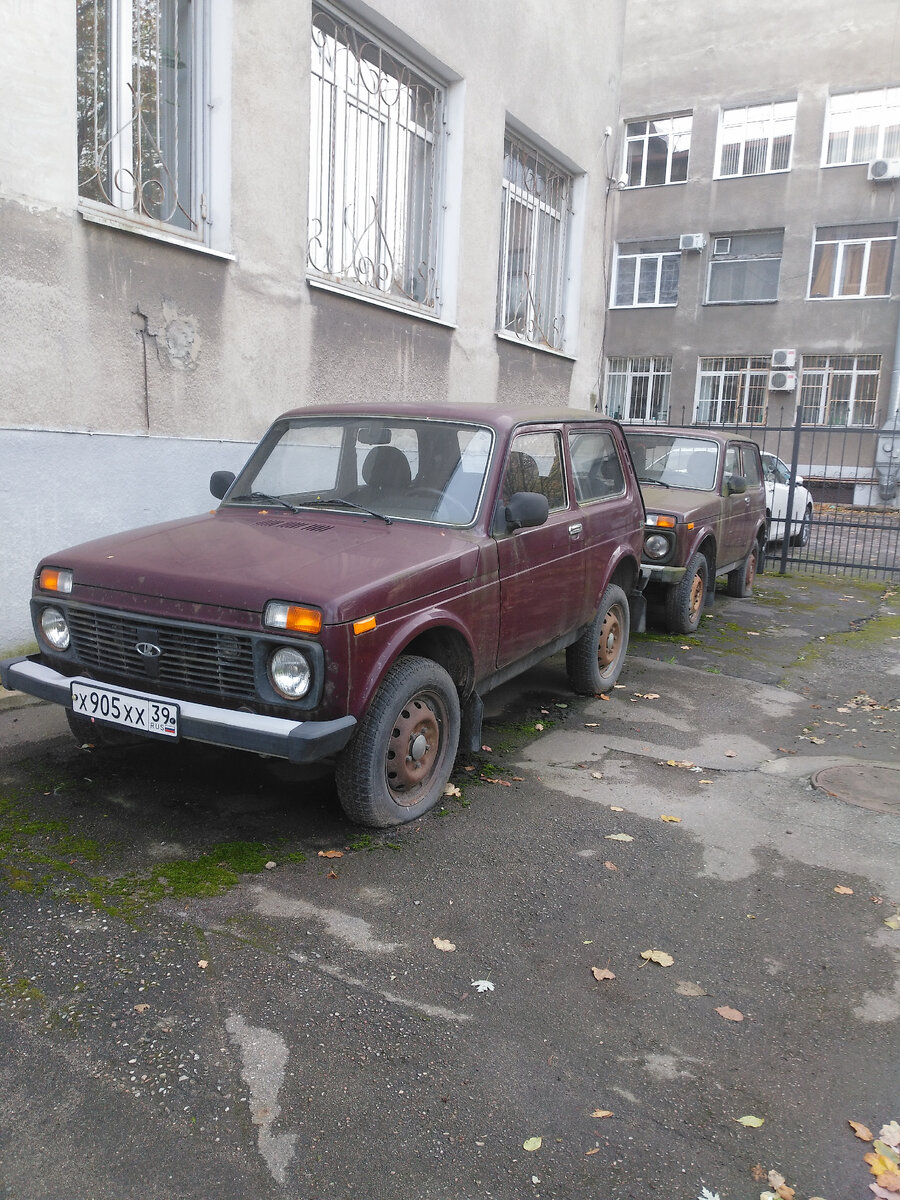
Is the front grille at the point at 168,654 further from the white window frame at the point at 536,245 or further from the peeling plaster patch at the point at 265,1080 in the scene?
the white window frame at the point at 536,245

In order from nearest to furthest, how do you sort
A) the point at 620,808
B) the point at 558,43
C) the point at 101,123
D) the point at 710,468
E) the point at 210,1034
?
the point at 210,1034, the point at 620,808, the point at 101,123, the point at 710,468, the point at 558,43

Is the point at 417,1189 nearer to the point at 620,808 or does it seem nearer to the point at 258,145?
the point at 620,808

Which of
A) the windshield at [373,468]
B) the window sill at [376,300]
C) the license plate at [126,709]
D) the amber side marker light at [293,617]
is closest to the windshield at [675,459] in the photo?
the window sill at [376,300]

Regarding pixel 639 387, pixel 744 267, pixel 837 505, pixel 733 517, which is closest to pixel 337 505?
pixel 733 517

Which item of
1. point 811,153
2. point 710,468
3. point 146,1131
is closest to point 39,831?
point 146,1131

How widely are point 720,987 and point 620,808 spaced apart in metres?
1.50

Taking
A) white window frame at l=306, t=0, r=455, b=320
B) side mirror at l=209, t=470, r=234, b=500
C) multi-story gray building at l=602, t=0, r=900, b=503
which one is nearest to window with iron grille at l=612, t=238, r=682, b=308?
multi-story gray building at l=602, t=0, r=900, b=503

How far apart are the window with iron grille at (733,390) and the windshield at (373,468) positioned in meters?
23.0

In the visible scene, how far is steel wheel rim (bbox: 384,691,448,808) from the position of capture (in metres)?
4.16

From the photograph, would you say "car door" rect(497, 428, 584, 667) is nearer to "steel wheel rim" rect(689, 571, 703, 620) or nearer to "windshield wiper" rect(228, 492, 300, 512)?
"windshield wiper" rect(228, 492, 300, 512)

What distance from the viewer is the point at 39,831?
4000mm

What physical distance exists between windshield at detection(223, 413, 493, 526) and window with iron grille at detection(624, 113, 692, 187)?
25.5m

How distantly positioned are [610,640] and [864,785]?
2.03m

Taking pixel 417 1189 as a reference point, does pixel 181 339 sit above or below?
above
